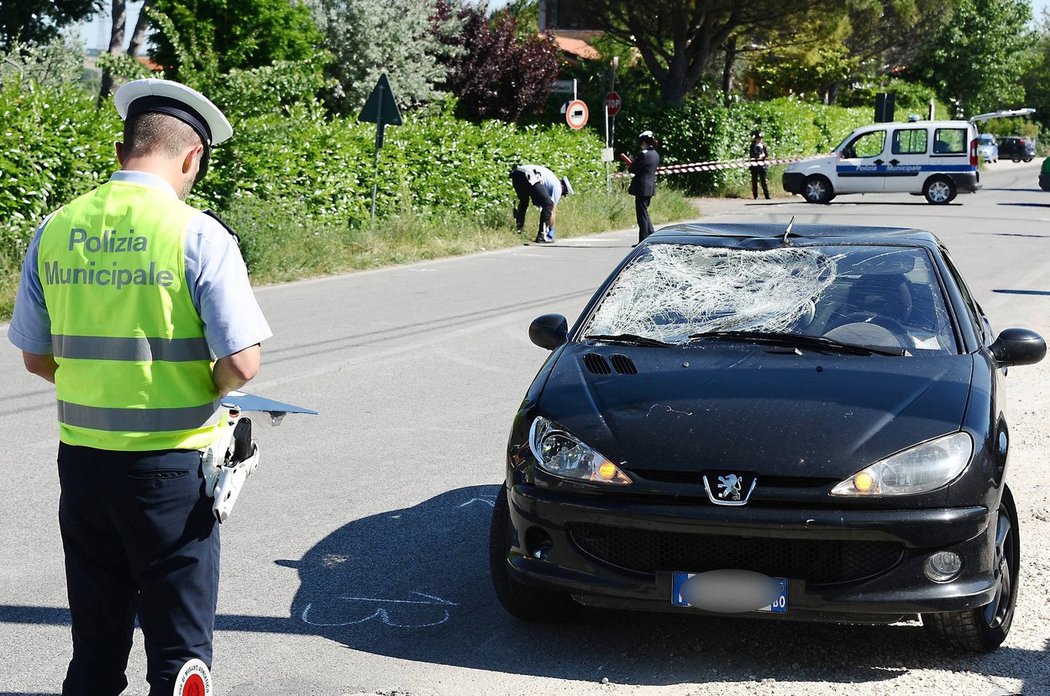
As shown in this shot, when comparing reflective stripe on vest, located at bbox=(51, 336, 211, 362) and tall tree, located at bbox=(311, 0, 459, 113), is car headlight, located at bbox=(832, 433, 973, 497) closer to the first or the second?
reflective stripe on vest, located at bbox=(51, 336, 211, 362)

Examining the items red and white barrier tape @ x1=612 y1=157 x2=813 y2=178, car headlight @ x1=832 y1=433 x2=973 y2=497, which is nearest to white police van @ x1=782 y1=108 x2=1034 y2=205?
red and white barrier tape @ x1=612 y1=157 x2=813 y2=178

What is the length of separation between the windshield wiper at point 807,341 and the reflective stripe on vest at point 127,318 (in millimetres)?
2672

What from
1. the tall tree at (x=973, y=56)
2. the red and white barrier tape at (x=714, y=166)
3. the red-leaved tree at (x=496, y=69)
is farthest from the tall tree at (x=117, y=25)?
the tall tree at (x=973, y=56)

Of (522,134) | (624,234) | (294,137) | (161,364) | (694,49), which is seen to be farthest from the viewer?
(694,49)

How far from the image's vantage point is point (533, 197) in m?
22.5

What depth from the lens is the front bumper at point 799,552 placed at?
13.4ft

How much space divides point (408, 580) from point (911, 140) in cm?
3077

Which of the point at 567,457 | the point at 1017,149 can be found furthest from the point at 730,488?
the point at 1017,149

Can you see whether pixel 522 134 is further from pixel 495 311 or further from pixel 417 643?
pixel 417 643

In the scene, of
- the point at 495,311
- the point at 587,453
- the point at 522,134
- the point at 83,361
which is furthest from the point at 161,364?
the point at 522,134

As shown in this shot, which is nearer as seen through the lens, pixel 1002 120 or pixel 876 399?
pixel 876 399

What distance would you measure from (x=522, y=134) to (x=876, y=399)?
2345cm

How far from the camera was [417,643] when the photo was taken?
15.0 ft

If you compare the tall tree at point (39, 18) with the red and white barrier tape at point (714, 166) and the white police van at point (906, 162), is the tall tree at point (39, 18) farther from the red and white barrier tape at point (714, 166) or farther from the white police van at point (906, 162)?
the white police van at point (906, 162)
